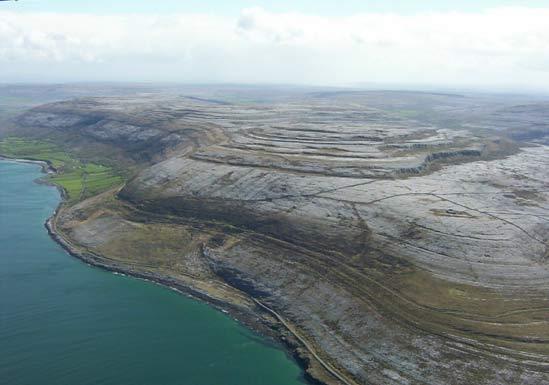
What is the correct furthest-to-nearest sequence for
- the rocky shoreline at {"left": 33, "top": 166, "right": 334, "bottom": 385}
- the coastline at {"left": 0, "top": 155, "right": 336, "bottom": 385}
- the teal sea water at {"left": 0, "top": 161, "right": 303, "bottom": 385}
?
the rocky shoreline at {"left": 33, "top": 166, "right": 334, "bottom": 385} → the coastline at {"left": 0, "top": 155, "right": 336, "bottom": 385} → the teal sea water at {"left": 0, "top": 161, "right": 303, "bottom": 385}

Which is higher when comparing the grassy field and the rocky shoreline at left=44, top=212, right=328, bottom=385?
the grassy field

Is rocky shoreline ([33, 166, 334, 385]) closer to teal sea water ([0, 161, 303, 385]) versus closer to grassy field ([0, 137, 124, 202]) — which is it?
teal sea water ([0, 161, 303, 385])

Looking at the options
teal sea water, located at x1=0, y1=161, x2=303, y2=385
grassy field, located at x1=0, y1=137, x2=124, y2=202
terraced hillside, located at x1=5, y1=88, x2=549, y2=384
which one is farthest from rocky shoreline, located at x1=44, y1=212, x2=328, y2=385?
grassy field, located at x1=0, y1=137, x2=124, y2=202

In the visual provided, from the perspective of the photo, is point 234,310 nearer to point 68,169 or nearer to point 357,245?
point 357,245

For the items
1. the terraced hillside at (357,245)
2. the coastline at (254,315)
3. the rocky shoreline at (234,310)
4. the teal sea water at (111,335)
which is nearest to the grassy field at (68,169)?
the terraced hillside at (357,245)

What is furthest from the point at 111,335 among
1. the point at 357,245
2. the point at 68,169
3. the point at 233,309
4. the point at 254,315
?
the point at 68,169

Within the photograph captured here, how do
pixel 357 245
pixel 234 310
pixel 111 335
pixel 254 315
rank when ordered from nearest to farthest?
pixel 111 335
pixel 254 315
pixel 234 310
pixel 357 245
